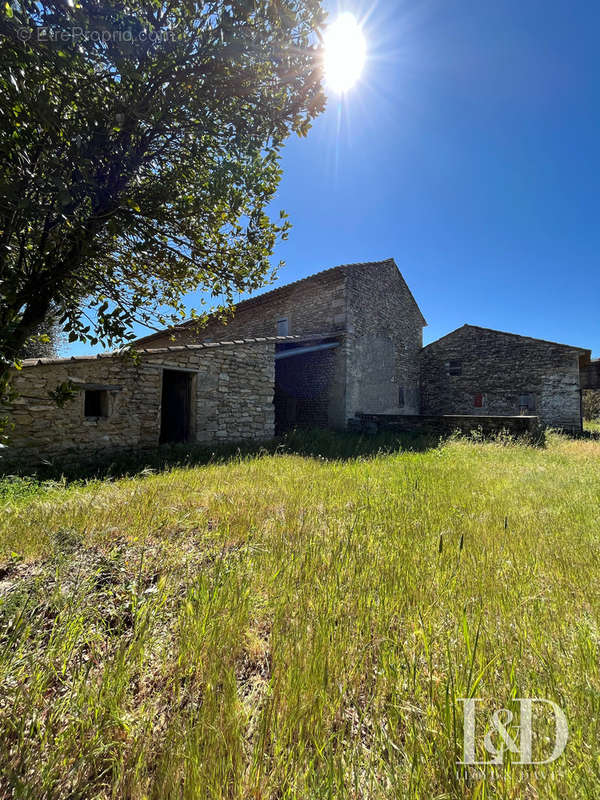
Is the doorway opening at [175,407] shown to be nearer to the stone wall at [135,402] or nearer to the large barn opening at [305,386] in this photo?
the stone wall at [135,402]

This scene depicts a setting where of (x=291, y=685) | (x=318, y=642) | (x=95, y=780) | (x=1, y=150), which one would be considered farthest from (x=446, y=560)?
(x=1, y=150)

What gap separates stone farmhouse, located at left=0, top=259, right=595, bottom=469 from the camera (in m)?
6.91

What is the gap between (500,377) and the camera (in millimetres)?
15531

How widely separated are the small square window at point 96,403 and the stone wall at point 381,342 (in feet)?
26.5

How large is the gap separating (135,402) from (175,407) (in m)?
2.28

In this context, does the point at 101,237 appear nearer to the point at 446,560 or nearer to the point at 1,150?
the point at 1,150

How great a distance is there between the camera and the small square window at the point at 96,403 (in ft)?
24.3

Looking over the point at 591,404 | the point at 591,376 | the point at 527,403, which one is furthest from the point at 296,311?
the point at 591,404

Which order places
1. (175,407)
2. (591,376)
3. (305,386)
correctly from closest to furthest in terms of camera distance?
(175,407) → (305,386) → (591,376)

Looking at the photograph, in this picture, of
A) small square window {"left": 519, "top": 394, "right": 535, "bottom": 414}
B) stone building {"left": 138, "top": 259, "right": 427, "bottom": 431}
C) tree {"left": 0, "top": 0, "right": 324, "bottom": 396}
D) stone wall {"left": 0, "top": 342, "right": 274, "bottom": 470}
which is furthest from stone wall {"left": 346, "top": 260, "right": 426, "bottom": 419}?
tree {"left": 0, "top": 0, "right": 324, "bottom": 396}

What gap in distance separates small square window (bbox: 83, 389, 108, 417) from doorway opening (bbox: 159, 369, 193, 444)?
2.11 meters

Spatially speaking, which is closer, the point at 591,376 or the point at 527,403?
the point at 591,376

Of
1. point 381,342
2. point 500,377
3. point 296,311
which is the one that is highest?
point 296,311

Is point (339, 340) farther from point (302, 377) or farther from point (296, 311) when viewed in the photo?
point (296, 311)
